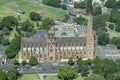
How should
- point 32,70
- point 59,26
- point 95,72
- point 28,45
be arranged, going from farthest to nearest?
point 59,26, point 28,45, point 32,70, point 95,72

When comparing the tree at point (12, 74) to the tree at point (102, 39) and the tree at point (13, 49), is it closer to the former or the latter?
the tree at point (13, 49)

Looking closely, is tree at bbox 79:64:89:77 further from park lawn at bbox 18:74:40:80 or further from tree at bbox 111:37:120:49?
tree at bbox 111:37:120:49

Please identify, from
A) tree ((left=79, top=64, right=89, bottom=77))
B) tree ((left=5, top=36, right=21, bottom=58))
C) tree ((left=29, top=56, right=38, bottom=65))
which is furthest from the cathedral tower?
tree ((left=5, top=36, right=21, bottom=58))

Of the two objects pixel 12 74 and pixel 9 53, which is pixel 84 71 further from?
pixel 9 53

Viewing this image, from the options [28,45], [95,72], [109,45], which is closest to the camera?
[95,72]

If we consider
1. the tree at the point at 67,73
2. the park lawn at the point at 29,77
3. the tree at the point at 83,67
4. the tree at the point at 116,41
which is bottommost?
the tree at the point at 116,41

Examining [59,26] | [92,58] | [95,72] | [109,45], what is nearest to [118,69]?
[95,72]

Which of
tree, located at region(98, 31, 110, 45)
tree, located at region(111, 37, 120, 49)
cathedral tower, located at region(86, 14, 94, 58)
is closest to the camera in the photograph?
cathedral tower, located at region(86, 14, 94, 58)

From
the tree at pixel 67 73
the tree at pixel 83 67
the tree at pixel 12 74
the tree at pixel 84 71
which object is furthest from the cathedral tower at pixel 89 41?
the tree at pixel 12 74

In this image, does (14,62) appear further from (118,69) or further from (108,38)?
(108,38)

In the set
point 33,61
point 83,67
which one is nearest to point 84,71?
point 83,67

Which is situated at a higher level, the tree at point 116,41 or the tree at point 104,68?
the tree at point 104,68
